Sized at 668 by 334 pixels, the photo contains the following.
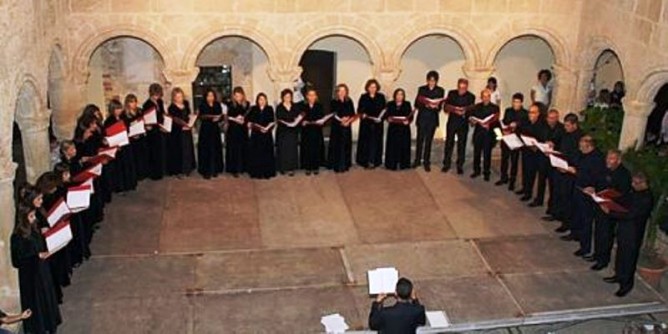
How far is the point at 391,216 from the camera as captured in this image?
13.1 metres

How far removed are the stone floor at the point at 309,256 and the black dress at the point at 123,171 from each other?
20 centimetres

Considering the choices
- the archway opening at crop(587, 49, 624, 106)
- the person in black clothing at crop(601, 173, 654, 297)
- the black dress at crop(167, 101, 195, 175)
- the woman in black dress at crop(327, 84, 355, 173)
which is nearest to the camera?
the person in black clothing at crop(601, 173, 654, 297)

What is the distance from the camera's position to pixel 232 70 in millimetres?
16500

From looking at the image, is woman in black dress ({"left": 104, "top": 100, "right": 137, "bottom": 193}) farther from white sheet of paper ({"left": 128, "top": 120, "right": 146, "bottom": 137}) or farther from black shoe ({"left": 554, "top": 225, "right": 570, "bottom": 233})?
black shoe ({"left": 554, "top": 225, "right": 570, "bottom": 233})

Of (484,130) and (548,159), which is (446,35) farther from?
(548,159)

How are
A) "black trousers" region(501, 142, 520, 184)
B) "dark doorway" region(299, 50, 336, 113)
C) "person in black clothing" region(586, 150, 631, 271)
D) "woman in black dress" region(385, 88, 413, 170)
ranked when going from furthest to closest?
"dark doorway" region(299, 50, 336, 113) → "woman in black dress" region(385, 88, 413, 170) → "black trousers" region(501, 142, 520, 184) → "person in black clothing" region(586, 150, 631, 271)

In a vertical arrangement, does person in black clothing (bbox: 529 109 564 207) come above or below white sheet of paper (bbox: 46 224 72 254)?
above

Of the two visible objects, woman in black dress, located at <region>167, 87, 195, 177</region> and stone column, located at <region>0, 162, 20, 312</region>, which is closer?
stone column, located at <region>0, 162, 20, 312</region>

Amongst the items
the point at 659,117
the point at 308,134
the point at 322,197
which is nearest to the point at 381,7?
the point at 308,134

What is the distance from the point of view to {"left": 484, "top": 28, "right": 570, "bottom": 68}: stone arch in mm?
14797

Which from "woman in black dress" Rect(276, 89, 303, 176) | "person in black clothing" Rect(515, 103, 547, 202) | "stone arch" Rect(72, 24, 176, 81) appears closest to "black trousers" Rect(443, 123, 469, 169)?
"person in black clothing" Rect(515, 103, 547, 202)

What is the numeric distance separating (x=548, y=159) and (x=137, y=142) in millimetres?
6110

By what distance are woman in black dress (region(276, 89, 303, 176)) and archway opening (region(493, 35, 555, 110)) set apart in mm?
4936

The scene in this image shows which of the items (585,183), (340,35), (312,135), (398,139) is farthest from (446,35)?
(585,183)
